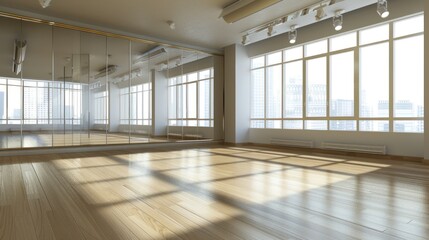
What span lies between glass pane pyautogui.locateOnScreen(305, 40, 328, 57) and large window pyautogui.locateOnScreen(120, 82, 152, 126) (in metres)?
5.06

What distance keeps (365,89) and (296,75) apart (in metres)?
2.18

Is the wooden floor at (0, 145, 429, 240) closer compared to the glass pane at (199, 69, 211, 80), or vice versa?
the wooden floor at (0, 145, 429, 240)

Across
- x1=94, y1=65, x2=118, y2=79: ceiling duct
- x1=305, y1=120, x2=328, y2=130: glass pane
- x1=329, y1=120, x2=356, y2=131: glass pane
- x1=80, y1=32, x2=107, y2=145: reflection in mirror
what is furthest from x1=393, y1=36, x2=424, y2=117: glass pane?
x1=80, y1=32, x2=107, y2=145: reflection in mirror

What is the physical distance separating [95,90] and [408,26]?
8.01 meters

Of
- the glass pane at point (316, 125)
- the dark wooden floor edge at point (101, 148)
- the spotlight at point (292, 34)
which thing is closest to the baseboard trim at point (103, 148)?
the dark wooden floor edge at point (101, 148)

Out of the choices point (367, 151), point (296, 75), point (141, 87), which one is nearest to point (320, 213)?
point (367, 151)

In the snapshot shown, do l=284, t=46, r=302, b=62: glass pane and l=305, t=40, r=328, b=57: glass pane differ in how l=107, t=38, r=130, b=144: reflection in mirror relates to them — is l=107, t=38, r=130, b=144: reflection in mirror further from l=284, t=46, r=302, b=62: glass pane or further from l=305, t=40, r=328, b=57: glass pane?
l=305, t=40, r=328, b=57: glass pane

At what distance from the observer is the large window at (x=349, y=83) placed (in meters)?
6.21

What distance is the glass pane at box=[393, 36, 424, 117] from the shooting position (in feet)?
19.9

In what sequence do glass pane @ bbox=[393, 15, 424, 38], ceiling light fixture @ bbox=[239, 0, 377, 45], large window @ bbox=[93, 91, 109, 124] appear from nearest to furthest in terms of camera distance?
glass pane @ bbox=[393, 15, 424, 38]
ceiling light fixture @ bbox=[239, 0, 377, 45]
large window @ bbox=[93, 91, 109, 124]

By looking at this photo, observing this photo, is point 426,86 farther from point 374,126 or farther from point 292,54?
point 292,54

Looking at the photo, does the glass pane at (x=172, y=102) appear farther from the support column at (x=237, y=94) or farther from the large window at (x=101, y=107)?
the large window at (x=101, y=107)

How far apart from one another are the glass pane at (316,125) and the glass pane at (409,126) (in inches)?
69.5

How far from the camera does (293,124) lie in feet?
28.5
